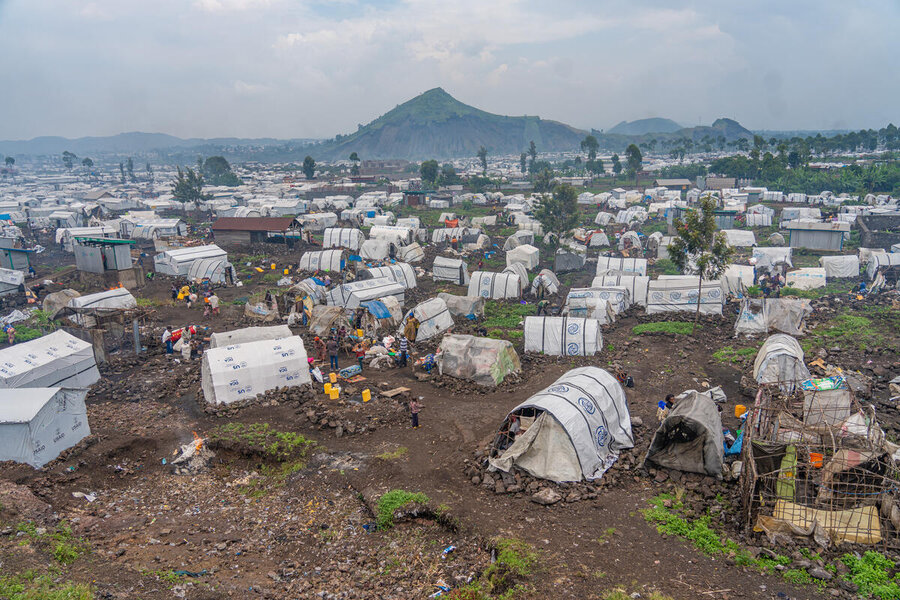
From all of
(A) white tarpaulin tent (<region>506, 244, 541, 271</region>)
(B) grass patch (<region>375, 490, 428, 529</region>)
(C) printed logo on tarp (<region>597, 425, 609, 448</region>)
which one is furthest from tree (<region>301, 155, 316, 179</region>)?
(B) grass patch (<region>375, 490, 428, 529</region>)

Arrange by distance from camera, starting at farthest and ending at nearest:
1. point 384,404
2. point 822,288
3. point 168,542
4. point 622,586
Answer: point 822,288, point 384,404, point 168,542, point 622,586

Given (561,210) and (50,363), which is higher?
(561,210)

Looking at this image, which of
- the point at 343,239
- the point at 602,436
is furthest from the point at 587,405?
the point at 343,239

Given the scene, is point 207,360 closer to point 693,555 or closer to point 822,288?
point 693,555

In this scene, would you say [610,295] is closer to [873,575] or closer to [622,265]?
[622,265]

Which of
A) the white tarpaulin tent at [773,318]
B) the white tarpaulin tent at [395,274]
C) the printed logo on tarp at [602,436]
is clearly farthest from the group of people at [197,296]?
the white tarpaulin tent at [773,318]

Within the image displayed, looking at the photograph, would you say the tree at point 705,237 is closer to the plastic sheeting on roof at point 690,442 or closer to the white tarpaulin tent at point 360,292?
the plastic sheeting on roof at point 690,442

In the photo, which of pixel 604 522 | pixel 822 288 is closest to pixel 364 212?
pixel 822 288

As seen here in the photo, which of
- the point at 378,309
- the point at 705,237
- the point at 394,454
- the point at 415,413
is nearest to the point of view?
the point at 394,454
